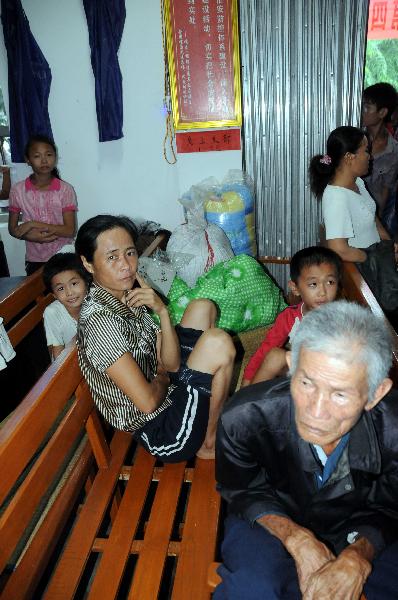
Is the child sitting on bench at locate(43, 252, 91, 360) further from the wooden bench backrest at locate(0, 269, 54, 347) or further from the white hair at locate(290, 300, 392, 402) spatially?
the white hair at locate(290, 300, 392, 402)

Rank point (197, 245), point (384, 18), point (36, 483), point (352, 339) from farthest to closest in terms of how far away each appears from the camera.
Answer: point (384, 18) < point (197, 245) < point (36, 483) < point (352, 339)

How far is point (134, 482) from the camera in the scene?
212cm

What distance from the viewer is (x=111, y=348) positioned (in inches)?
73.7

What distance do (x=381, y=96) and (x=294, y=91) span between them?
31.5 inches

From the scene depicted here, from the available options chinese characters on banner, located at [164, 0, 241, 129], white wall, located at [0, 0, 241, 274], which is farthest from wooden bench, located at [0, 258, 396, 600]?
white wall, located at [0, 0, 241, 274]

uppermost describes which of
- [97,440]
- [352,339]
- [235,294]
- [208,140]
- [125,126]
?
[125,126]

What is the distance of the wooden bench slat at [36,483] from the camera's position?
1.48 metres

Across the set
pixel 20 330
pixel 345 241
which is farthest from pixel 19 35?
pixel 345 241

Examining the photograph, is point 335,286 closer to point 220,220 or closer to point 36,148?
point 220,220

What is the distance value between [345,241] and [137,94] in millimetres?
2690

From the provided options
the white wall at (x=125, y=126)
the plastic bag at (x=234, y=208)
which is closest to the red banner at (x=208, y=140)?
the white wall at (x=125, y=126)

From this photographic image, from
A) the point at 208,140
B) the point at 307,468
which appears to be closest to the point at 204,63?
the point at 208,140

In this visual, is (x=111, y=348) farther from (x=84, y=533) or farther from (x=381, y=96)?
(x=381, y=96)

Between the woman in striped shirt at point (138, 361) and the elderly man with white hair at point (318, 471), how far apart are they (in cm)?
50
